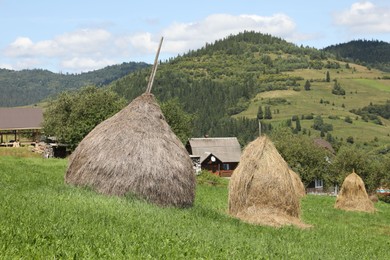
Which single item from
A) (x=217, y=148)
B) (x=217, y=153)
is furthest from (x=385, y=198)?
(x=217, y=148)

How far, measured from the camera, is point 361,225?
87.2 feet

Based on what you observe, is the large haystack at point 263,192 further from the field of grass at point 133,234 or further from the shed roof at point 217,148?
the shed roof at point 217,148

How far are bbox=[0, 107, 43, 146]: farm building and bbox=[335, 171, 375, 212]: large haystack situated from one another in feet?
150

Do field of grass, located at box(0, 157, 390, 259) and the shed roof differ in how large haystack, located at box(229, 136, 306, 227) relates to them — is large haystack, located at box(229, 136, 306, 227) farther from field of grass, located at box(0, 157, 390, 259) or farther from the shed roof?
the shed roof

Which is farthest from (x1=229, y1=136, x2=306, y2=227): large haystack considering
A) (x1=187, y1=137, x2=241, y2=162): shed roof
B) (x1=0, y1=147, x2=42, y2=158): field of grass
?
(x1=187, y1=137, x2=241, y2=162): shed roof

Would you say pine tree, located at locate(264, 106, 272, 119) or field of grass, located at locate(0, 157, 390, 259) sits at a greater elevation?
pine tree, located at locate(264, 106, 272, 119)

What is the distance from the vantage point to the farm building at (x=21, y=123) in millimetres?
69750

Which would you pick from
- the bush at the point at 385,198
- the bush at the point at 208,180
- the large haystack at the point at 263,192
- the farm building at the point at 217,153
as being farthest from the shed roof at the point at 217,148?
the large haystack at the point at 263,192

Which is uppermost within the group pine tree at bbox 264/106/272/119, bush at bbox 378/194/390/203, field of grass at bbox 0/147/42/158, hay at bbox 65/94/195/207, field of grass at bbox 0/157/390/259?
pine tree at bbox 264/106/272/119

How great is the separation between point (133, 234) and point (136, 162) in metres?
7.26

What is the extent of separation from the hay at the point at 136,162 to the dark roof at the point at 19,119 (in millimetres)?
51839

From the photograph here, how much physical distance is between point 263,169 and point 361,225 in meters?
7.83

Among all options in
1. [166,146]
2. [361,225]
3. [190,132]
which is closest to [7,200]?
[166,146]

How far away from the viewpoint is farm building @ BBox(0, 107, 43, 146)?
6975 cm
